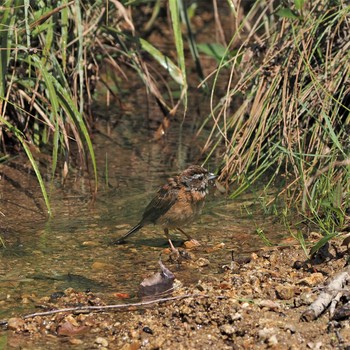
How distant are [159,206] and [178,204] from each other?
131 millimetres

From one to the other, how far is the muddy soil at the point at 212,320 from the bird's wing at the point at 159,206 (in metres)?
1.04

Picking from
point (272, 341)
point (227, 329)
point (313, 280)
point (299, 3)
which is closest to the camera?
point (272, 341)

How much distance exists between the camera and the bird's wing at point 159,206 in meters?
6.57

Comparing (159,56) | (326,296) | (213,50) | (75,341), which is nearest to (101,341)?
(75,341)

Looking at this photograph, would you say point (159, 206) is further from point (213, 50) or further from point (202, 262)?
point (213, 50)

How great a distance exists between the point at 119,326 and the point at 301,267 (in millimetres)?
1182

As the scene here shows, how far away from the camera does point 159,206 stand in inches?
260

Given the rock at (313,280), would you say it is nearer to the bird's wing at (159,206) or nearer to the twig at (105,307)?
the twig at (105,307)

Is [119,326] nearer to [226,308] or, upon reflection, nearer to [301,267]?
[226,308]

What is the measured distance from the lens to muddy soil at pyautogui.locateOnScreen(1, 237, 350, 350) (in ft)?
16.0

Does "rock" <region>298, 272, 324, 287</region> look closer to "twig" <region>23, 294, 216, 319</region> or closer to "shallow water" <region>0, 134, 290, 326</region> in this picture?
"twig" <region>23, 294, 216, 319</region>

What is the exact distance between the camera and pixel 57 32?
7.52 meters

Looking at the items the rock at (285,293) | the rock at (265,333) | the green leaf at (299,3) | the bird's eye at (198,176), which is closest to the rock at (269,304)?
the rock at (285,293)

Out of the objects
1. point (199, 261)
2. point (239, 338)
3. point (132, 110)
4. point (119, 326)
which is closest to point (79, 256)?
point (199, 261)
